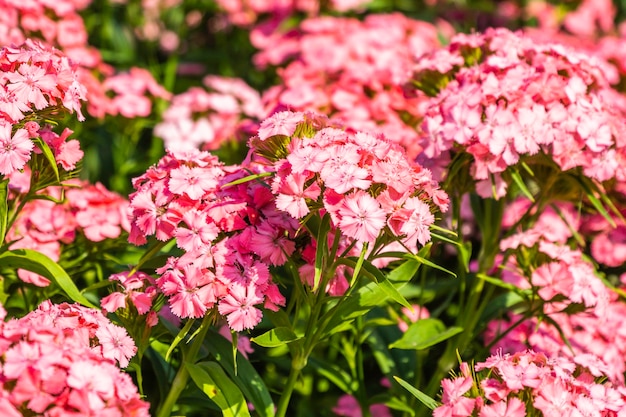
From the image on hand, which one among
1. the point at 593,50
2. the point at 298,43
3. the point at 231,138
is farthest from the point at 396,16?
the point at 231,138


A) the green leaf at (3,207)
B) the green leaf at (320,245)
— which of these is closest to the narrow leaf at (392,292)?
the green leaf at (320,245)

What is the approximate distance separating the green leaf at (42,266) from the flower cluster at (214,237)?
20 cm

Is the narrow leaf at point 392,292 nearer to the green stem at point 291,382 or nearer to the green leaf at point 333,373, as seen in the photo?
the green stem at point 291,382

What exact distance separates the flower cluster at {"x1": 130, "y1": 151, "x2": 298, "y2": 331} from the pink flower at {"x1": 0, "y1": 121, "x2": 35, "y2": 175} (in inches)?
10.1

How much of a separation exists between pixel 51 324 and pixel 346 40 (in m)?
2.23

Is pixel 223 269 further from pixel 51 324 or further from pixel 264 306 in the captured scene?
pixel 51 324

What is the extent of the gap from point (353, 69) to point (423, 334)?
1270 millimetres

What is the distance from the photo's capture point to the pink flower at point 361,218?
5.57ft

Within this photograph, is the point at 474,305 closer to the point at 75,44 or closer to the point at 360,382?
the point at 360,382

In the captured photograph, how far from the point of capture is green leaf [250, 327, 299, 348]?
1856 millimetres

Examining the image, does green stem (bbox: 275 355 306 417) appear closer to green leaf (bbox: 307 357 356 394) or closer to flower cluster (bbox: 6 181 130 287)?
green leaf (bbox: 307 357 356 394)

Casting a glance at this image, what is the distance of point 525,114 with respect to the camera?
2.21 meters

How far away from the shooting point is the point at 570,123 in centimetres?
223

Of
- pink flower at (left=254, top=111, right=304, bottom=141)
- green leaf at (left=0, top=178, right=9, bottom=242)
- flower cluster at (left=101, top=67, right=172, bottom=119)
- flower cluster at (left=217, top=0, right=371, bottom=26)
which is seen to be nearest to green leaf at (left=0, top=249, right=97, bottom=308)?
green leaf at (left=0, top=178, right=9, bottom=242)
